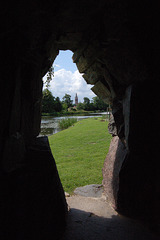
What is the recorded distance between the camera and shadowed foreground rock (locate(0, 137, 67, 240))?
1.50 meters

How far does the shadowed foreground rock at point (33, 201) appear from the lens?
4.92 ft

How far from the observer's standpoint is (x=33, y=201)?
1658mm

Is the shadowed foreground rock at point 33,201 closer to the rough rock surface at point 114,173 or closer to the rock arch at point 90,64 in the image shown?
the rock arch at point 90,64

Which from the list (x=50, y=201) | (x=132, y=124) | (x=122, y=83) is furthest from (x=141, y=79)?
(x=50, y=201)

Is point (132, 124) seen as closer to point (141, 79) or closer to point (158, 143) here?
point (158, 143)

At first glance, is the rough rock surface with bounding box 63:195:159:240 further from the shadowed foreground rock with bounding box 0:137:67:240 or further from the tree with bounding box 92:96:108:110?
the tree with bounding box 92:96:108:110

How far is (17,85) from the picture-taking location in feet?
5.41

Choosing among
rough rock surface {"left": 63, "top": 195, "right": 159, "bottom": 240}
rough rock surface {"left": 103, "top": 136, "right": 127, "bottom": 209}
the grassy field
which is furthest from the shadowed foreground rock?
the grassy field

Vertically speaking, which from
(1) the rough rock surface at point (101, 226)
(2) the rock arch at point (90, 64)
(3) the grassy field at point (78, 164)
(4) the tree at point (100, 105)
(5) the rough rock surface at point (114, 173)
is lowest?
(3) the grassy field at point (78, 164)

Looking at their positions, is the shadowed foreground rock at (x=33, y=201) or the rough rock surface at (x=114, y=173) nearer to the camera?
the shadowed foreground rock at (x=33, y=201)

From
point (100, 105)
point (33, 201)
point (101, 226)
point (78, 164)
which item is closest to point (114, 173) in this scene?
point (101, 226)

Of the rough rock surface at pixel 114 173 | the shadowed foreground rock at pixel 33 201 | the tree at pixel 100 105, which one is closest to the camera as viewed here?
the shadowed foreground rock at pixel 33 201

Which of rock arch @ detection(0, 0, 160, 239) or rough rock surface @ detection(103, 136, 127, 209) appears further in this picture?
rough rock surface @ detection(103, 136, 127, 209)

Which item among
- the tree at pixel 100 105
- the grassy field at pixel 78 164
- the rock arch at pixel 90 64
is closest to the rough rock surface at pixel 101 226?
the rock arch at pixel 90 64
